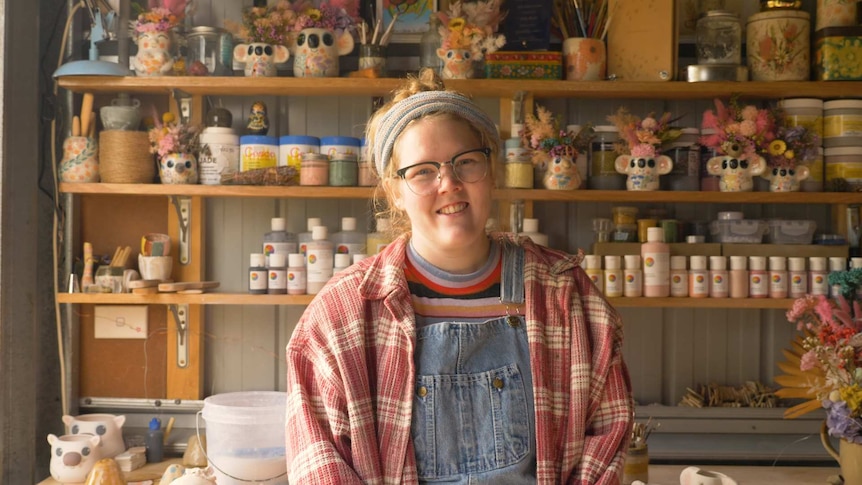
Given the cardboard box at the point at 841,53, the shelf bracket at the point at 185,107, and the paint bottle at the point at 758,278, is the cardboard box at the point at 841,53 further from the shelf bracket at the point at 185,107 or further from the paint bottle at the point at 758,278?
the shelf bracket at the point at 185,107

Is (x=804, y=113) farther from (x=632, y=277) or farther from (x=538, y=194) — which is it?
(x=538, y=194)

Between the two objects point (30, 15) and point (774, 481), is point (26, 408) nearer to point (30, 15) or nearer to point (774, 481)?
point (30, 15)

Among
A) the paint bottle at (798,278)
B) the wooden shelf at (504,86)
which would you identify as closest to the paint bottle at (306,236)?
the wooden shelf at (504,86)

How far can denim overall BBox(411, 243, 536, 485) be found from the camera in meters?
1.37

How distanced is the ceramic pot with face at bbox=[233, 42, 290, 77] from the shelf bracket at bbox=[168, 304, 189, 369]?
739 mm

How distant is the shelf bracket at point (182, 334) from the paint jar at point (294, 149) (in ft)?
1.83

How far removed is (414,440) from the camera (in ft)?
4.53

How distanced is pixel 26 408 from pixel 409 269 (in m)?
1.50

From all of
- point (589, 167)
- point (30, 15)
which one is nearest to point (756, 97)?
point (589, 167)

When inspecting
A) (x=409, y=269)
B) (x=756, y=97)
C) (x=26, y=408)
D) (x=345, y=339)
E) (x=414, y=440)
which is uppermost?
(x=756, y=97)

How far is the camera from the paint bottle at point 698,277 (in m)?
2.44

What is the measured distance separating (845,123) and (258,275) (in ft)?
5.59

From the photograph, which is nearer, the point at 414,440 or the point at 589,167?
the point at 414,440

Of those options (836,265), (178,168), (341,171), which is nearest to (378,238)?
(341,171)
